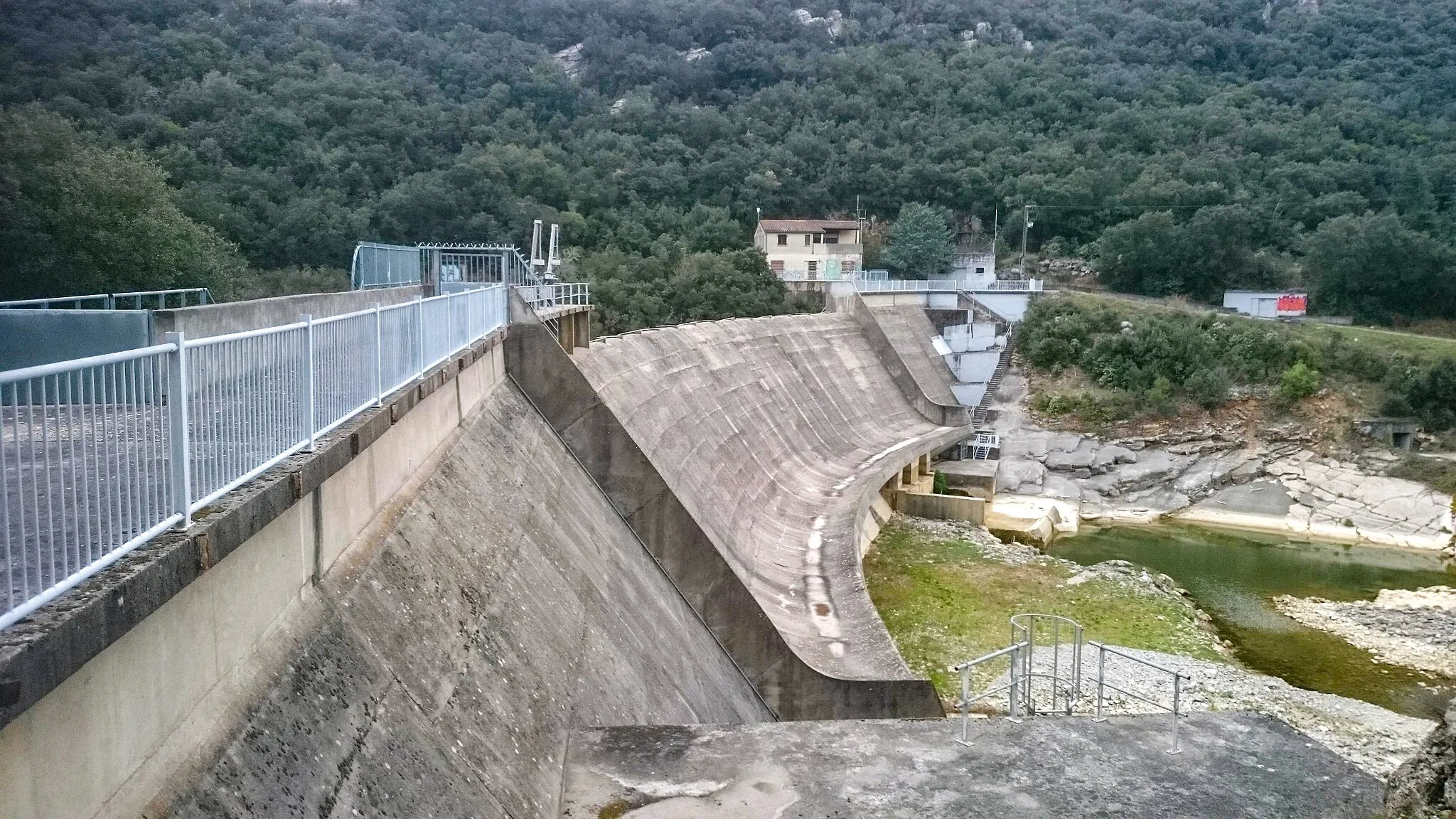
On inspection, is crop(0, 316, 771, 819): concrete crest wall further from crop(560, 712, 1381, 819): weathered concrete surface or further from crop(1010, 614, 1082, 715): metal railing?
crop(1010, 614, 1082, 715): metal railing

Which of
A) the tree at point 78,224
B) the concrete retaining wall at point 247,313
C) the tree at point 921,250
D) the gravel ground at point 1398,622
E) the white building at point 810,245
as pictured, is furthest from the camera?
the tree at point 921,250

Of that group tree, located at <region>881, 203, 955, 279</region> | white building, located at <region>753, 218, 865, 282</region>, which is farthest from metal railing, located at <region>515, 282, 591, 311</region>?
tree, located at <region>881, 203, 955, 279</region>

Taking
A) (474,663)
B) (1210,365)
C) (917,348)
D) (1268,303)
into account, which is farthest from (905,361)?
(474,663)

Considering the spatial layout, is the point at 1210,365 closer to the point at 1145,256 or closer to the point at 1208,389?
the point at 1208,389

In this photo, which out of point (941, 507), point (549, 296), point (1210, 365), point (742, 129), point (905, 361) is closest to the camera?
point (549, 296)

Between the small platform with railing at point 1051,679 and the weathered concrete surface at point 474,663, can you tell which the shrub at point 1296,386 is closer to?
the small platform with railing at point 1051,679

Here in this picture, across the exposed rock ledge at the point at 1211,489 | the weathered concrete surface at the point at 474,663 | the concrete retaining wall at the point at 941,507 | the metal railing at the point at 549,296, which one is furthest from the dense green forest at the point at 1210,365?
the weathered concrete surface at the point at 474,663

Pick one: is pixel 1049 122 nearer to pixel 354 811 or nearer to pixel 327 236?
pixel 327 236
